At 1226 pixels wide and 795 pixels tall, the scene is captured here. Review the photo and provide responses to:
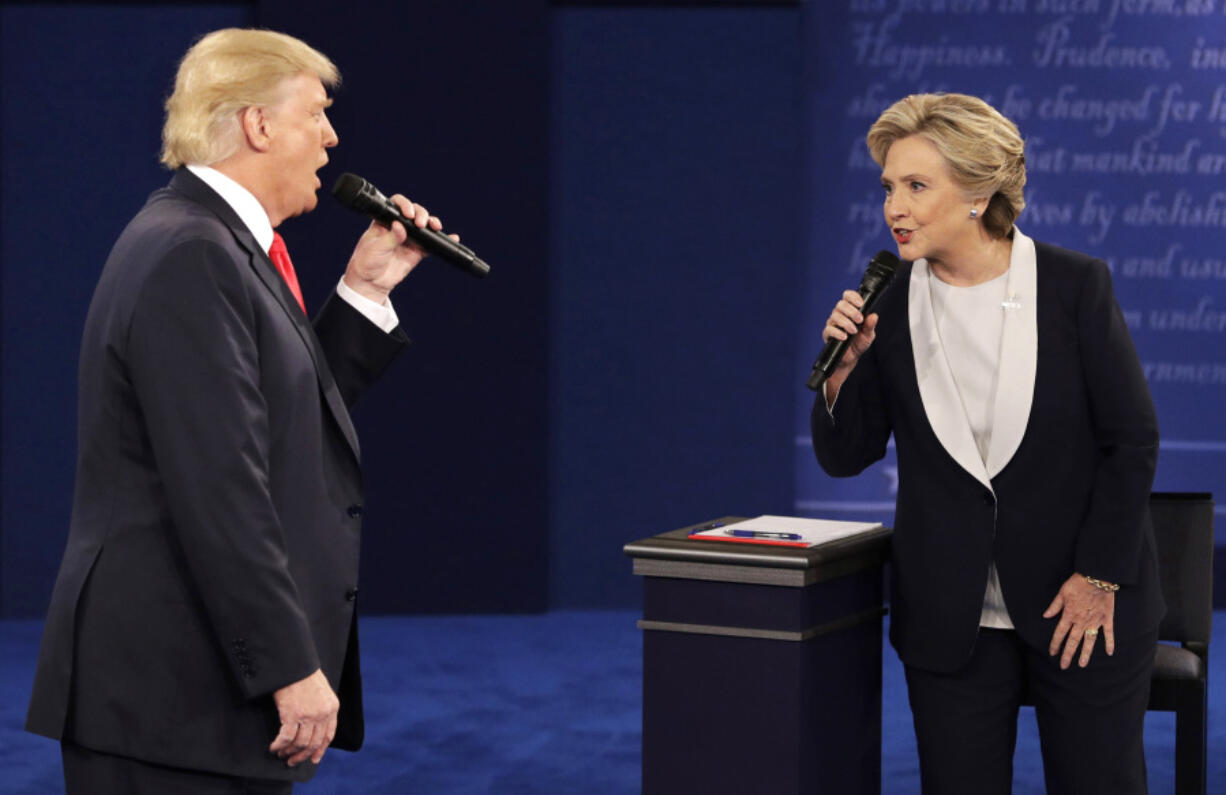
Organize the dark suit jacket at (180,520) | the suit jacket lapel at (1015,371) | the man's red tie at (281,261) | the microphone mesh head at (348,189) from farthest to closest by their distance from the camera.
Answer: the suit jacket lapel at (1015,371) → the microphone mesh head at (348,189) → the man's red tie at (281,261) → the dark suit jacket at (180,520)

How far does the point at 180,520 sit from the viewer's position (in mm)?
1681

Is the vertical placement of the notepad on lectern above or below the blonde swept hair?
below

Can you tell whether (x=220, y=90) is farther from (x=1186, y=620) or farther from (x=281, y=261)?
(x=1186, y=620)

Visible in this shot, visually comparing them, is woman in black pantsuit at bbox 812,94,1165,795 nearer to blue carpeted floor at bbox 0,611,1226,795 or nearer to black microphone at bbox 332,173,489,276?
black microphone at bbox 332,173,489,276

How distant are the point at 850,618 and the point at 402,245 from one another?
1004 mm

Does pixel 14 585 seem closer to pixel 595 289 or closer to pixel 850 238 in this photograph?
pixel 595 289

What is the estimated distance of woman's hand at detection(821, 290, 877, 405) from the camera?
233 centimetres

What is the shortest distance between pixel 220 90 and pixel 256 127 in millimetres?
65

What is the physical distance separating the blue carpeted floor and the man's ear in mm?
2196

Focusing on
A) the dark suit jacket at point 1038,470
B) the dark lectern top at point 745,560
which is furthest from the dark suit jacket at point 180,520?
the dark suit jacket at point 1038,470

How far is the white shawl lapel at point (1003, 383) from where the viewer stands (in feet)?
7.54

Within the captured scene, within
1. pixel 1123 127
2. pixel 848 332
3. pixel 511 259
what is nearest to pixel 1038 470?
pixel 848 332

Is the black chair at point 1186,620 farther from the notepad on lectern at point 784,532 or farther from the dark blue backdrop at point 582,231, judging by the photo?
the dark blue backdrop at point 582,231

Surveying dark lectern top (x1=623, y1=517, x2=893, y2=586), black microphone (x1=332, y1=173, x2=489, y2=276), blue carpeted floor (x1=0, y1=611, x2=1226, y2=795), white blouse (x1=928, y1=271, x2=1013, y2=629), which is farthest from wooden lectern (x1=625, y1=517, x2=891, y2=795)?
blue carpeted floor (x1=0, y1=611, x2=1226, y2=795)
